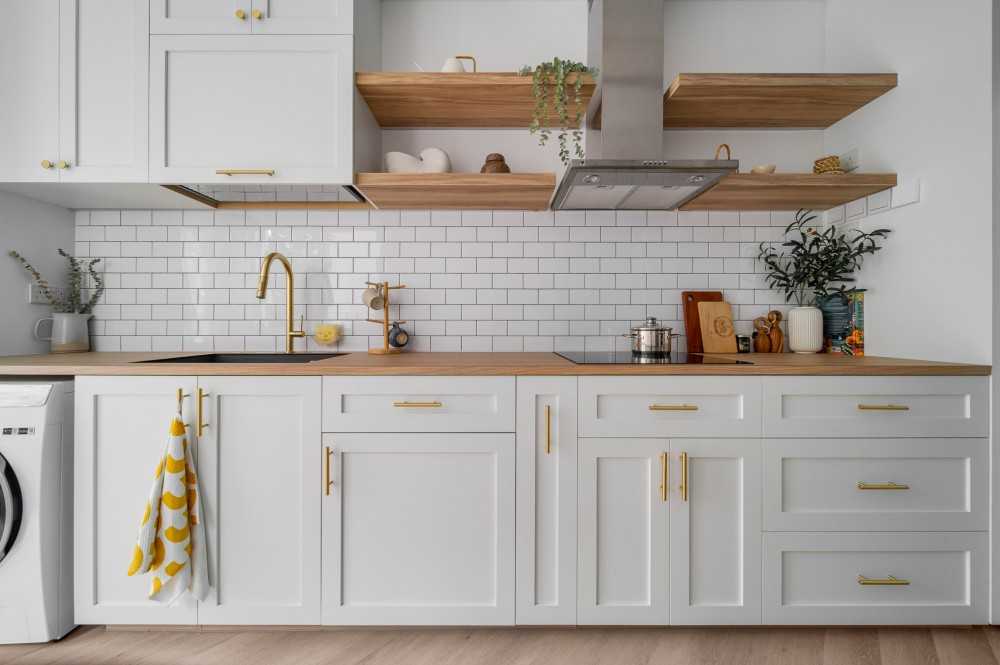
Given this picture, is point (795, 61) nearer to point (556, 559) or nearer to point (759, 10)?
point (759, 10)

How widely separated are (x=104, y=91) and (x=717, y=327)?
2.66 m

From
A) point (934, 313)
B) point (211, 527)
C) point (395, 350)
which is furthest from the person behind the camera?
point (395, 350)

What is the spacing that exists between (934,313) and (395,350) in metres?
2.12

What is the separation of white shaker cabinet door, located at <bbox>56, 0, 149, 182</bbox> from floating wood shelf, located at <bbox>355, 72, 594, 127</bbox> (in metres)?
0.82

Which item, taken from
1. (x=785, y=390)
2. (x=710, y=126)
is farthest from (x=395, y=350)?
(x=710, y=126)

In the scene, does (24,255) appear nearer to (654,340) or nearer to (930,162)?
(654,340)

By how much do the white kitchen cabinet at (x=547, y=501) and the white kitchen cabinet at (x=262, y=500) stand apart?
0.68 meters

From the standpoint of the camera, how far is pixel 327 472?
175 cm

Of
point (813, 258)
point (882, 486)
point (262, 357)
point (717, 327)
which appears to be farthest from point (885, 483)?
point (262, 357)

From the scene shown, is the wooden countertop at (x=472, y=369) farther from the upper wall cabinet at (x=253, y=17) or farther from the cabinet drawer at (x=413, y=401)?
the upper wall cabinet at (x=253, y=17)

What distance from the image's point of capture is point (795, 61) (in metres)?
2.46

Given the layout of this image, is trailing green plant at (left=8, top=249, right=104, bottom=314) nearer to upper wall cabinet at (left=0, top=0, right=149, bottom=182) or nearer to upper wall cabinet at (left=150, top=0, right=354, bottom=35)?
upper wall cabinet at (left=0, top=0, right=149, bottom=182)

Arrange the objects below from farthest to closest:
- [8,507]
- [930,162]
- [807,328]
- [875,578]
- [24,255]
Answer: [807,328] → [24,255] → [930,162] → [875,578] → [8,507]

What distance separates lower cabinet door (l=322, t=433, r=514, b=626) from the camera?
1768 mm
